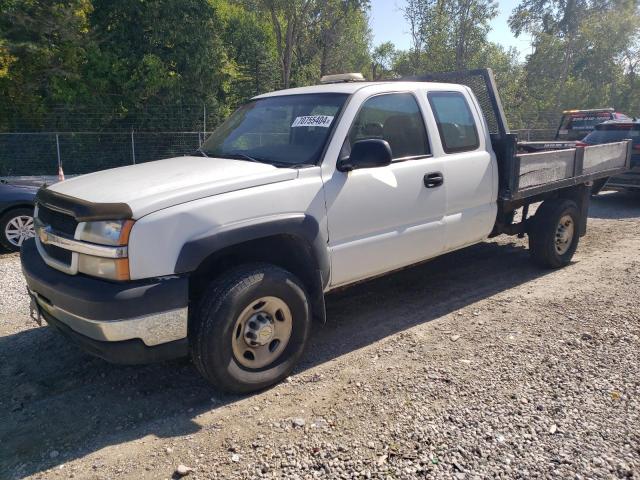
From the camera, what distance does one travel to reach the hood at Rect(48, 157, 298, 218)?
3.09 meters

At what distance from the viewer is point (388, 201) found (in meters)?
4.12

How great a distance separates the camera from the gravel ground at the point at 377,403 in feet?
9.18

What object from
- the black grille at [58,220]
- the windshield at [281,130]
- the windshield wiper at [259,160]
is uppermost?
the windshield at [281,130]

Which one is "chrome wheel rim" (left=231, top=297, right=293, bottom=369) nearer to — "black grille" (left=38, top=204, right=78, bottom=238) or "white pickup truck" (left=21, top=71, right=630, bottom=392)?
"white pickup truck" (left=21, top=71, right=630, bottom=392)

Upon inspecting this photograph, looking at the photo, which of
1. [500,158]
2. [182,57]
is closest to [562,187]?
[500,158]

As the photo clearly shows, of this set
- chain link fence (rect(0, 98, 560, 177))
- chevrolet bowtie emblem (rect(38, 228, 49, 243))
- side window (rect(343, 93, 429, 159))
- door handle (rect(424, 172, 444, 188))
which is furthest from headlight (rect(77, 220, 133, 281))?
chain link fence (rect(0, 98, 560, 177))

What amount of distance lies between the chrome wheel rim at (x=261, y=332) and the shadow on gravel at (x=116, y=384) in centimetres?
31

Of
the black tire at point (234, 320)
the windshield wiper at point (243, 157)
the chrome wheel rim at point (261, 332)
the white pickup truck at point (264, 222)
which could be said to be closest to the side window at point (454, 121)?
the white pickup truck at point (264, 222)

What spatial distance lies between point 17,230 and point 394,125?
563cm

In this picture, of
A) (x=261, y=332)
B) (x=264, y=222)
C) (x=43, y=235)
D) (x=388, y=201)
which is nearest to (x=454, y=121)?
(x=388, y=201)

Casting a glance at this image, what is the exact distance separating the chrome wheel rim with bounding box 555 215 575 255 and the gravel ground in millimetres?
1111

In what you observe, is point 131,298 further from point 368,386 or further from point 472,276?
point 472,276

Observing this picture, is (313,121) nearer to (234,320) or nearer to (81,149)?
(234,320)

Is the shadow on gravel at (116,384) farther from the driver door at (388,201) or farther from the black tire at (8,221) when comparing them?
the black tire at (8,221)
